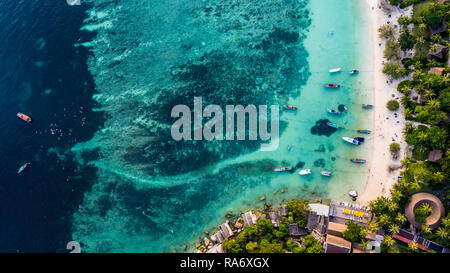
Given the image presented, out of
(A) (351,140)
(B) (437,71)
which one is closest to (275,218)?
(A) (351,140)

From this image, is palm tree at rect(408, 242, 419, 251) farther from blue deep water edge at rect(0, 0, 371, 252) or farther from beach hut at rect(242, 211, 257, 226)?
beach hut at rect(242, 211, 257, 226)

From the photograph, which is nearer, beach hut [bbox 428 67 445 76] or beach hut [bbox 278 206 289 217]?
beach hut [bbox 428 67 445 76]

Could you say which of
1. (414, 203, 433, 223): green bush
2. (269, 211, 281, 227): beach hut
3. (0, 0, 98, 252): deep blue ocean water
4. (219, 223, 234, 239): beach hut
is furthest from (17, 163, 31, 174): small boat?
(414, 203, 433, 223): green bush

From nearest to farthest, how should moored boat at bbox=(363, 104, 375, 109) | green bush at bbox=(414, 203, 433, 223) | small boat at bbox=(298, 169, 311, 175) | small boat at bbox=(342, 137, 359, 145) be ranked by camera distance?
green bush at bbox=(414, 203, 433, 223)
small boat at bbox=(342, 137, 359, 145)
small boat at bbox=(298, 169, 311, 175)
moored boat at bbox=(363, 104, 375, 109)

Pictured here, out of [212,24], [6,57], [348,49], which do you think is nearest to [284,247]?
[348,49]

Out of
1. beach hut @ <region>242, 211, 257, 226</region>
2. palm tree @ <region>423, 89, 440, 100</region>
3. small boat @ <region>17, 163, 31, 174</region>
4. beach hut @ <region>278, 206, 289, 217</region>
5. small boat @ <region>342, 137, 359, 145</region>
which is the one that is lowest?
beach hut @ <region>242, 211, 257, 226</region>

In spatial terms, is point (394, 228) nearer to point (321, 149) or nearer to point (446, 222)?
point (446, 222)
